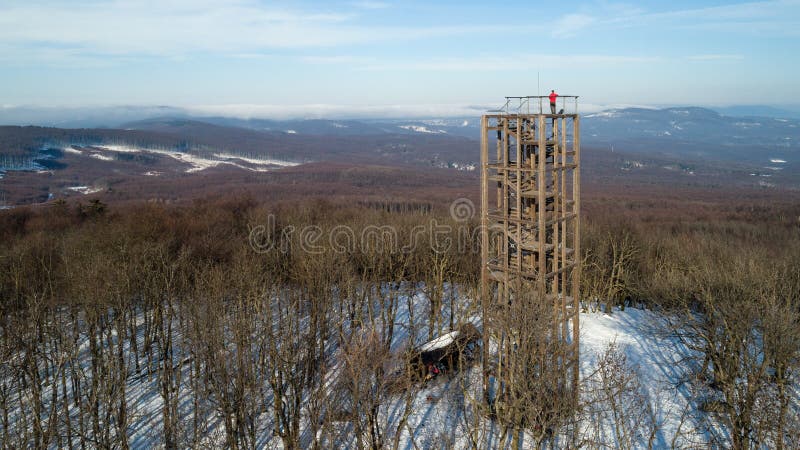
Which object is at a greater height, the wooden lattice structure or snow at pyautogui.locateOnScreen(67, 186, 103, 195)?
the wooden lattice structure

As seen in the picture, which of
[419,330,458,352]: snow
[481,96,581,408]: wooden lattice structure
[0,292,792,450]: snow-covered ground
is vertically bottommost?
[0,292,792,450]: snow-covered ground

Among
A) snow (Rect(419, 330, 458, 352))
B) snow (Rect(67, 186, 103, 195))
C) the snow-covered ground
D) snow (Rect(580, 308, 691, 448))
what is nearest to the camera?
the snow-covered ground

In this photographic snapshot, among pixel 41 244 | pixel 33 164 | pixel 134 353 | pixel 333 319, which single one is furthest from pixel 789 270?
pixel 33 164

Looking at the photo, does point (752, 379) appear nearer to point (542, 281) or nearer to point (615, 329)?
point (542, 281)

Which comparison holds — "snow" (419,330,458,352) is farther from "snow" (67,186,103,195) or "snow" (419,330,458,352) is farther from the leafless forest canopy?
"snow" (67,186,103,195)

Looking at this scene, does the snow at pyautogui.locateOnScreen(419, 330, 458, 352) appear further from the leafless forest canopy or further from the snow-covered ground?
the leafless forest canopy

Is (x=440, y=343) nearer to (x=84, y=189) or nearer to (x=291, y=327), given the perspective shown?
(x=291, y=327)

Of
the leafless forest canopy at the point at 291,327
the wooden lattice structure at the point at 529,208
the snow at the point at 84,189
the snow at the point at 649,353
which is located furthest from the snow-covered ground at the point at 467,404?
the snow at the point at 84,189

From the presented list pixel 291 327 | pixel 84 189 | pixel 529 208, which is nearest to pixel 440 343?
pixel 291 327

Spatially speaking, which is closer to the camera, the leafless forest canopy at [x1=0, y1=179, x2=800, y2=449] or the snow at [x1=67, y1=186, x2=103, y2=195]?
the leafless forest canopy at [x1=0, y1=179, x2=800, y2=449]

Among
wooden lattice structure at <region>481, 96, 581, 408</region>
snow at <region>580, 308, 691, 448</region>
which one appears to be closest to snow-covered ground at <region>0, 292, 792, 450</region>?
snow at <region>580, 308, 691, 448</region>

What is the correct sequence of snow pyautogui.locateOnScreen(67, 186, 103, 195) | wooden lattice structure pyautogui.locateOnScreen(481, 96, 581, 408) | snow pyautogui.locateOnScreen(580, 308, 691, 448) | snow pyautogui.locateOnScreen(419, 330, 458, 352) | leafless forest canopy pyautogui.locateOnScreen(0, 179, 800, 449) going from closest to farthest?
1. leafless forest canopy pyautogui.locateOnScreen(0, 179, 800, 449)
2. wooden lattice structure pyautogui.locateOnScreen(481, 96, 581, 408)
3. snow pyautogui.locateOnScreen(580, 308, 691, 448)
4. snow pyautogui.locateOnScreen(419, 330, 458, 352)
5. snow pyautogui.locateOnScreen(67, 186, 103, 195)
